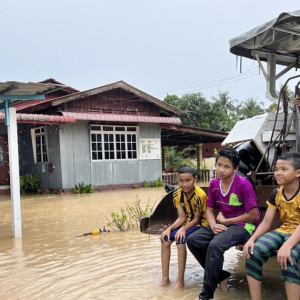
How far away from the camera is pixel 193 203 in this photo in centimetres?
396

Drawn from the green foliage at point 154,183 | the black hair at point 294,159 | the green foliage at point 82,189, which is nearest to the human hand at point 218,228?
the black hair at point 294,159

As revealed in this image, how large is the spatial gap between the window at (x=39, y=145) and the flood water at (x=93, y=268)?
8.10 metres

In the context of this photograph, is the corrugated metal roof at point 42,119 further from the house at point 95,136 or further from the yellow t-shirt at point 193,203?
the yellow t-shirt at point 193,203

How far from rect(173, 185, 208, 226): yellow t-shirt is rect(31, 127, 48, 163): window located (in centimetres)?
1256

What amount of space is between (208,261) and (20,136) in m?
15.3

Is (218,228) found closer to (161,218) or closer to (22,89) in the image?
(161,218)

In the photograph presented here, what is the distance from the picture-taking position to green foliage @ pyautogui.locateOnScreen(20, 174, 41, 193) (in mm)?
15914

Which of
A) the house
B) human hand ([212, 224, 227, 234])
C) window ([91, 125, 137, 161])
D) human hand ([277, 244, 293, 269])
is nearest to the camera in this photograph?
human hand ([277, 244, 293, 269])

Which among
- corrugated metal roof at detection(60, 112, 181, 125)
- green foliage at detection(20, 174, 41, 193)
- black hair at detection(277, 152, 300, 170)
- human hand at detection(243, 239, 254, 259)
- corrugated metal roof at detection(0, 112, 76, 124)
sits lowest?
green foliage at detection(20, 174, 41, 193)

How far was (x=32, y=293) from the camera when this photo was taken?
157 inches

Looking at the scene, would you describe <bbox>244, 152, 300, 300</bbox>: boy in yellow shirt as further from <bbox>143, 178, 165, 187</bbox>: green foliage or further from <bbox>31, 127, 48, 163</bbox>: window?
<bbox>143, 178, 165, 187</bbox>: green foliage

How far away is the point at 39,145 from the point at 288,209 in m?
14.3

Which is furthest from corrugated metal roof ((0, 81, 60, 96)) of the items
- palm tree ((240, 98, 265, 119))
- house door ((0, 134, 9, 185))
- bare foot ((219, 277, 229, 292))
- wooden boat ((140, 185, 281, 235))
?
palm tree ((240, 98, 265, 119))

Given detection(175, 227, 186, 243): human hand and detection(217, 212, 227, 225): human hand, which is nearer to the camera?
detection(217, 212, 227, 225): human hand
